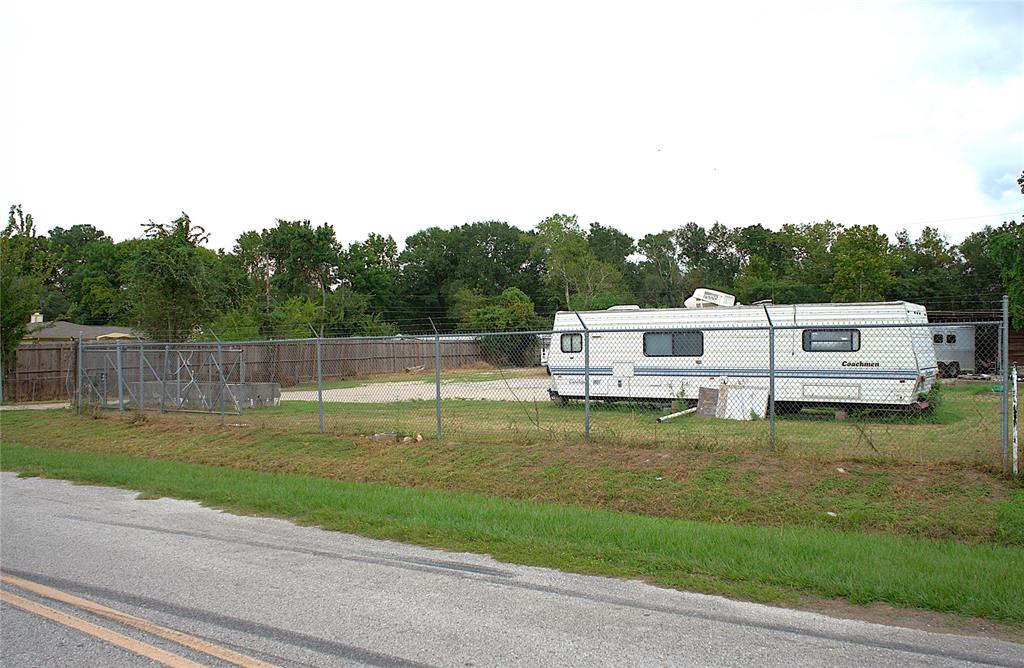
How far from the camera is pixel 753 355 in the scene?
19297mm

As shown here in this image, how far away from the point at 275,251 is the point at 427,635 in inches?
2939

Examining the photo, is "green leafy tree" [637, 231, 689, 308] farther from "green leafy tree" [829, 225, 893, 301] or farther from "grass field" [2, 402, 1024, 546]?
"grass field" [2, 402, 1024, 546]

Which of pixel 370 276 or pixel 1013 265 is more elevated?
pixel 370 276

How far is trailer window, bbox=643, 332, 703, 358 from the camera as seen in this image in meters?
19.8

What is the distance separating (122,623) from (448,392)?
63.1 feet

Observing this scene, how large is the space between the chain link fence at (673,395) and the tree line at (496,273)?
10.1 meters

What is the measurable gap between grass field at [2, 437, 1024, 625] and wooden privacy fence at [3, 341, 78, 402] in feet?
72.0

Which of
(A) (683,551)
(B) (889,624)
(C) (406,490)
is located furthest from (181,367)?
(B) (889,624)

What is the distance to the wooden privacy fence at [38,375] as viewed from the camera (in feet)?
94.7

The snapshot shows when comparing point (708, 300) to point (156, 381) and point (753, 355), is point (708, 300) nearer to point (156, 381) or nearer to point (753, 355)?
point (753, 355)

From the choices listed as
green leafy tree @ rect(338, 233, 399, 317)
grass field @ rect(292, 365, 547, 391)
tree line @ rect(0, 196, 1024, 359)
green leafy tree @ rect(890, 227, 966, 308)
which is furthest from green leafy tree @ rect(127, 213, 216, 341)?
green leafy tree @ rect(338, 233, 399, 317)

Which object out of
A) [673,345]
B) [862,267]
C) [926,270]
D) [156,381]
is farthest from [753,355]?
[926,270]

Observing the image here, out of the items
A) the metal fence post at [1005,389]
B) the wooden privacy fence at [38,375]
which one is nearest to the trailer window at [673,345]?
the metal fence post at [1005,389]

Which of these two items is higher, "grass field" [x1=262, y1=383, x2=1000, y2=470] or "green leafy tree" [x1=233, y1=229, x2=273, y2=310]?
"green leafy tree" [x1=233, y1=229, x2=273, y2=310]
